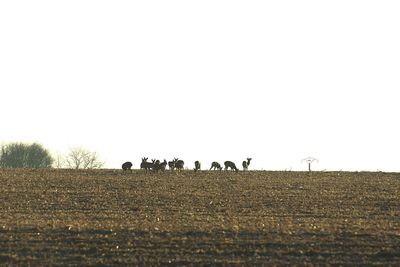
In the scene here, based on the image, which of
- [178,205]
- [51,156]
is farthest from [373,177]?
[51,156]

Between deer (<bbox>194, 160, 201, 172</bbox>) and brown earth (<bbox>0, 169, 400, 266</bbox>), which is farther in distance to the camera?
deer (<bbox>194, 160, 201, 172</bbox>)

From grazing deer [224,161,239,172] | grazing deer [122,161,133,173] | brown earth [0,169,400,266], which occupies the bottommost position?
brown earth [0,169,400,266]

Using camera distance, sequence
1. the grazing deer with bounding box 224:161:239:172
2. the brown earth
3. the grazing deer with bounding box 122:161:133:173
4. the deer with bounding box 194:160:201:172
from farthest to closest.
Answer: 1. the grazing deer with bounding box 224:161:239:172
2. the deer with bounding box 194:160:201:172
3. the grazing deer with bounding box 122:161:133:173
4. the brown earth

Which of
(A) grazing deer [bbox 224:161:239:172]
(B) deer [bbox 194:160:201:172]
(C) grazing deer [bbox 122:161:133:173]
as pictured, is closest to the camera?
(C) grazing deer [bbox 122:161:133:173]

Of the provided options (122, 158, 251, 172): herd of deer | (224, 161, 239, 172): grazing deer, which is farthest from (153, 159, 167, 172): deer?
(224, 161, 239, 172): grazing deer

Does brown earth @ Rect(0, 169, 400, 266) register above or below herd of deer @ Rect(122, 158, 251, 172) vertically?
below

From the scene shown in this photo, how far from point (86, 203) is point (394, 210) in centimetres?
1547

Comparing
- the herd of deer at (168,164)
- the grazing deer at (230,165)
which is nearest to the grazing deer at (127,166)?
the herd of deer at (168,164)

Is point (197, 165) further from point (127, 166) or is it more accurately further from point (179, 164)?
point (127, 166)

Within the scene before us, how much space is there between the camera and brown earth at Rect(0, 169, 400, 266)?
3067 cm

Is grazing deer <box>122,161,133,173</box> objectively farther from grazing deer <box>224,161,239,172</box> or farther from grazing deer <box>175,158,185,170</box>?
grazing deer <box>224,161,239,172</box>

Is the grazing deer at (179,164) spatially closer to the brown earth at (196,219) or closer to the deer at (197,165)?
the deer at (197,165)

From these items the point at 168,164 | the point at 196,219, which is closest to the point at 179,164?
the point at 168,164

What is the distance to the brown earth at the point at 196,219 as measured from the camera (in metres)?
30.7
